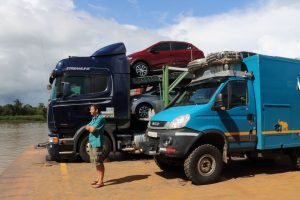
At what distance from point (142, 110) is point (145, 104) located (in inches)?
9.0

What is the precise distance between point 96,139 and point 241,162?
5062 mm

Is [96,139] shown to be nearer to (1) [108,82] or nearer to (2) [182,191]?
(2) [182,191]

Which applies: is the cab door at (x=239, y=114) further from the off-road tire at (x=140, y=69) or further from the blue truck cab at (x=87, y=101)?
the off-road tire at (x=140, y=69)

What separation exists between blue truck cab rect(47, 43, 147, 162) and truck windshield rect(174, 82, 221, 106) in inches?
127

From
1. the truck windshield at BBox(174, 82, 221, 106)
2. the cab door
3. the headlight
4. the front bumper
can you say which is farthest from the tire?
the headlight

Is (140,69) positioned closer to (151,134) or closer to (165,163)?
(165,163)

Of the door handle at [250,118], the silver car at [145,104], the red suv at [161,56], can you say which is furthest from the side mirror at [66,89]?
→ the door handle at [250,118]

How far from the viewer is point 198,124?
25.7 feet

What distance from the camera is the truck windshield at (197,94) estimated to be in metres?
8.35

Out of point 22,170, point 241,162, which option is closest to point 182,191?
point 241,162

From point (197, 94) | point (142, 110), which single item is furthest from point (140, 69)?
point (197, 94)

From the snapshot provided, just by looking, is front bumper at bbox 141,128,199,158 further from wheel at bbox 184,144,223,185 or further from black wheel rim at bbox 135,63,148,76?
Result: black wheel rim at bbox 135,63,148,76

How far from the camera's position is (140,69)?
13586 mm

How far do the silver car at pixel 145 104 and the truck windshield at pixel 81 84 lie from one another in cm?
131
